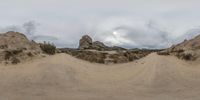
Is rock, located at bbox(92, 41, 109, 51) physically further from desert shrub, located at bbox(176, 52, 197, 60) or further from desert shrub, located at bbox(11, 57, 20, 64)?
desert shrub, located at bbox(11, 57, 20, 64)

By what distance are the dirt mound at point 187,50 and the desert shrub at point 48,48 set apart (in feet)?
26.0

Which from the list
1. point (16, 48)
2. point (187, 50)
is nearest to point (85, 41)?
point (16, 48)

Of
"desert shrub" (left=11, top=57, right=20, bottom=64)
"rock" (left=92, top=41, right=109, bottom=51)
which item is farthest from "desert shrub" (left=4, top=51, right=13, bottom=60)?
Result: "rock" (left=92, top=41, right=109, bottom=51)

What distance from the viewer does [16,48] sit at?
86.5ft

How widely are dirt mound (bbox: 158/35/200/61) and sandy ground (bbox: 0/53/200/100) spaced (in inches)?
29.6

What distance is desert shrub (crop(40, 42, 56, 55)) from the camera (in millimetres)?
28450

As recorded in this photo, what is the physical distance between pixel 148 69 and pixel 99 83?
139 inches

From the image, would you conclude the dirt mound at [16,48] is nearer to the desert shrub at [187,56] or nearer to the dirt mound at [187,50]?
the dirt mound at [187,50]

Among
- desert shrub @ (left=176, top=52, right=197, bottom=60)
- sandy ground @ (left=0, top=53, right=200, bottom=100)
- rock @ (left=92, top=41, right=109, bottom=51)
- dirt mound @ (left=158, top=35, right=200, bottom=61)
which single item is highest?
rock @ (left=92, top=41, right=109, bottom=51)

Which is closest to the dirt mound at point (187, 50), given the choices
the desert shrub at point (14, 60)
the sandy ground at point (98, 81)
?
the sandy ground at point (98, 81)

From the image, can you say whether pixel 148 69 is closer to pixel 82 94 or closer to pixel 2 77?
pixel 82 94

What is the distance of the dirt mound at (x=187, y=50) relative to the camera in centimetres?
2608

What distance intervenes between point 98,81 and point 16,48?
21.6 ft

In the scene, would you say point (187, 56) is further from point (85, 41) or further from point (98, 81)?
point (85, 41)
